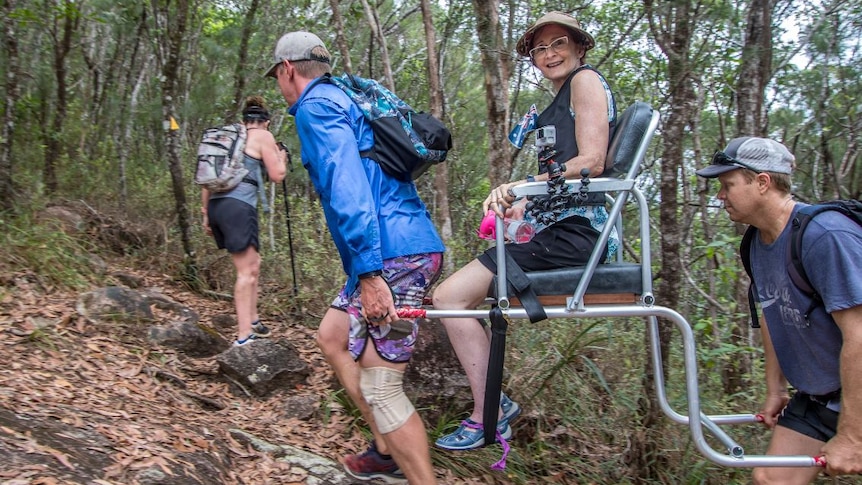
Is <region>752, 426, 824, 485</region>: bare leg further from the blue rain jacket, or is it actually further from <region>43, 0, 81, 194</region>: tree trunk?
<region>43, 0, 81, 194</region>: tree trunk

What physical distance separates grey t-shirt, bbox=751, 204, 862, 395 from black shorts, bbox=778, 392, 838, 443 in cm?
7

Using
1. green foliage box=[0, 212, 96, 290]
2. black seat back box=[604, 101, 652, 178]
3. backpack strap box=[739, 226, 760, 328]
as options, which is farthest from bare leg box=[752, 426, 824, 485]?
green foliage box=[0, 212, 96, 290]

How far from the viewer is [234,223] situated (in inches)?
228

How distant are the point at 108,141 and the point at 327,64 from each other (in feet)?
25.6

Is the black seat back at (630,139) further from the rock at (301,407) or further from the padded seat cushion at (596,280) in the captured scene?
the rock at (301,407)

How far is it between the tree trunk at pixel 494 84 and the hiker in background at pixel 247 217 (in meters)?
2.06

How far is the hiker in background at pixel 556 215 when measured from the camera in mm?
2900

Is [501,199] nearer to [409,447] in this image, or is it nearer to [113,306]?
[409,447]

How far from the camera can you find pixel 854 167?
7957 millimetres

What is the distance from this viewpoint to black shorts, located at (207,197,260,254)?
5778 millimetres

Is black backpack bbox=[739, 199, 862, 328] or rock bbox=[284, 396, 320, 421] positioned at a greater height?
black backpack bbox=[739, 199, 862, 328]

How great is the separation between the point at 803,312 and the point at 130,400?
384 cm

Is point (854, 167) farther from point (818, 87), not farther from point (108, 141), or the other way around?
point (108, 141)

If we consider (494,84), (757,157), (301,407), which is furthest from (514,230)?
(301,407)
